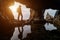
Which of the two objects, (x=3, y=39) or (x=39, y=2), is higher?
(x=39, y=2)

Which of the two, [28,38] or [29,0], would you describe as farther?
[29,0]

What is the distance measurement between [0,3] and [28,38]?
379cm

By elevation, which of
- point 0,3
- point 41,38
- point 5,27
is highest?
point 0,3

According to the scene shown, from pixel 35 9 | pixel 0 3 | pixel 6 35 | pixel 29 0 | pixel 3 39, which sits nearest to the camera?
pixel 3 39

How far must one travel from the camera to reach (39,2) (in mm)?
16750

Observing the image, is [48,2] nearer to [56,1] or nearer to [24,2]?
[56,1]

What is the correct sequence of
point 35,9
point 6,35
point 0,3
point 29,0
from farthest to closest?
point 35,9, point 29,0, point 0,3, point 6,35

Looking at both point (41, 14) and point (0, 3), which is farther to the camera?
point (41, 14)

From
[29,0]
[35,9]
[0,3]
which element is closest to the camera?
[0,3]

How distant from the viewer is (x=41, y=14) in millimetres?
19953

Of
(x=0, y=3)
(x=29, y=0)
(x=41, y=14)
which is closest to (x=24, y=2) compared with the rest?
(x=29, y=0)

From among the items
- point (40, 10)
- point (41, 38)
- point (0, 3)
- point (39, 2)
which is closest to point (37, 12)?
point (40, 10)

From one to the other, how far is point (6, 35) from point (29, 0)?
727 cm

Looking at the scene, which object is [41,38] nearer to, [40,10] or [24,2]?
[24,2]
